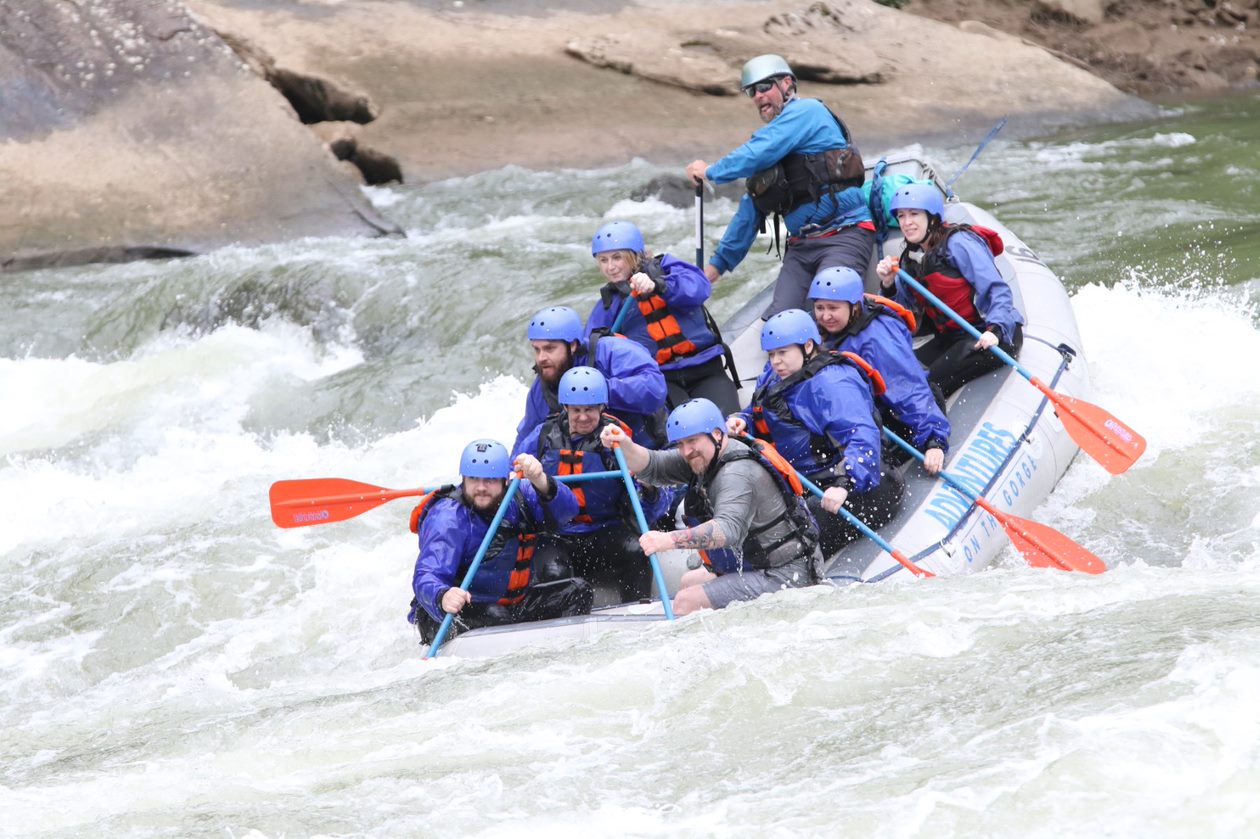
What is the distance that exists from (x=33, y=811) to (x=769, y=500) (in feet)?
8.38

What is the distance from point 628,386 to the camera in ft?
19.5

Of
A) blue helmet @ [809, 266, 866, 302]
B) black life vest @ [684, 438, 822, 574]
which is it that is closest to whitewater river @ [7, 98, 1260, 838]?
black life vest @ [684, 438, 822, 574]

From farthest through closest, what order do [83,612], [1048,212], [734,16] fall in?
[734,16]
[1048,212]
[83,612]

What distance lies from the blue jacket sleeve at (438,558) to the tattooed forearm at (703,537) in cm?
93

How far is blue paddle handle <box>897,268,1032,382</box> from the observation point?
259 inches

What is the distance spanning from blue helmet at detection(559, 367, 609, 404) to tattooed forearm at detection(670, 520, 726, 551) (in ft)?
2.28

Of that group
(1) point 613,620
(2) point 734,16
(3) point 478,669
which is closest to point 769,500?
(1) point 613,620

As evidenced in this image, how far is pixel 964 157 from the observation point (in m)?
14.6

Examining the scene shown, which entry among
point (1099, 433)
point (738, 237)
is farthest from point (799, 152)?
point (1099, 433)

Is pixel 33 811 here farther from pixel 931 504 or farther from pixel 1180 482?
pixel 1180 482

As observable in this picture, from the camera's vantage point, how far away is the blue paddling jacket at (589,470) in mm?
5711

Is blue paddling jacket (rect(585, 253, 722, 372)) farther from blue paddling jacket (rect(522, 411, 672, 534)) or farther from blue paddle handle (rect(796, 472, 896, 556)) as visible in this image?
blue paddle handle (rect(796, 472, 896, 556))

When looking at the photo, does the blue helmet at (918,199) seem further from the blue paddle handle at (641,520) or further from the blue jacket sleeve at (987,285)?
the blue paddle handle at (641,520)

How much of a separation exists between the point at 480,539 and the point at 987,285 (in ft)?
8.83
